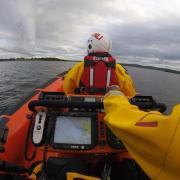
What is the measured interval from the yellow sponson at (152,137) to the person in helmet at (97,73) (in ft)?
8.36

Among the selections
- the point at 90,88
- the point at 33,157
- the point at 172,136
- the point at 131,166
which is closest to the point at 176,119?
the point at 172,136

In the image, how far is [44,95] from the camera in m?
3.28

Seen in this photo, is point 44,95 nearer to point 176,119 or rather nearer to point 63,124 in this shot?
point 63,124

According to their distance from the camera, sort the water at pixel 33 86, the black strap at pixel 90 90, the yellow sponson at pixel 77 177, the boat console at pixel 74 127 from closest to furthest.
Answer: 1. the yellow sponson at pixel 77 177
2. the boat console at pixel 74 127
3. the black strap at pixel 90 90
4. the water at pixel 33 86

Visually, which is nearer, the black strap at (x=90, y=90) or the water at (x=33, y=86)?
the black strap at (x=90, y=90)

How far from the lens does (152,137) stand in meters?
1.46

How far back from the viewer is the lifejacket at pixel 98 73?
169 inches

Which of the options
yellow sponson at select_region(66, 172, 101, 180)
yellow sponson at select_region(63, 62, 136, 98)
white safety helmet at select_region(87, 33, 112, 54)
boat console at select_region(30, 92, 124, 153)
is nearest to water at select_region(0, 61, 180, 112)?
yellow sponson at select_region(63, 62, 136, 98)

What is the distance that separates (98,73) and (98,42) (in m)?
0.49

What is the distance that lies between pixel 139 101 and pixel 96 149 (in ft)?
2.46

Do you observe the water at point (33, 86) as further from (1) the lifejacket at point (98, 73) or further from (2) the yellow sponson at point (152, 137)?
(2) the yellow sponson at point (152, 137)

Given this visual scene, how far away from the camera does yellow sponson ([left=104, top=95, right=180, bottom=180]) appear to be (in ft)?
4.61

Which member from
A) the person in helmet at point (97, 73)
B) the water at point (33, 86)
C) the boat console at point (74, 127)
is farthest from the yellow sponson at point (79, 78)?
the water at point (33, 86)

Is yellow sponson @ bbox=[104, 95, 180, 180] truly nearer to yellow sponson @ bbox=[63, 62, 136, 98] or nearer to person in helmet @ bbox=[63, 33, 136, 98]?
person in helmet @ bbox=[63, 33, 136, 98]
